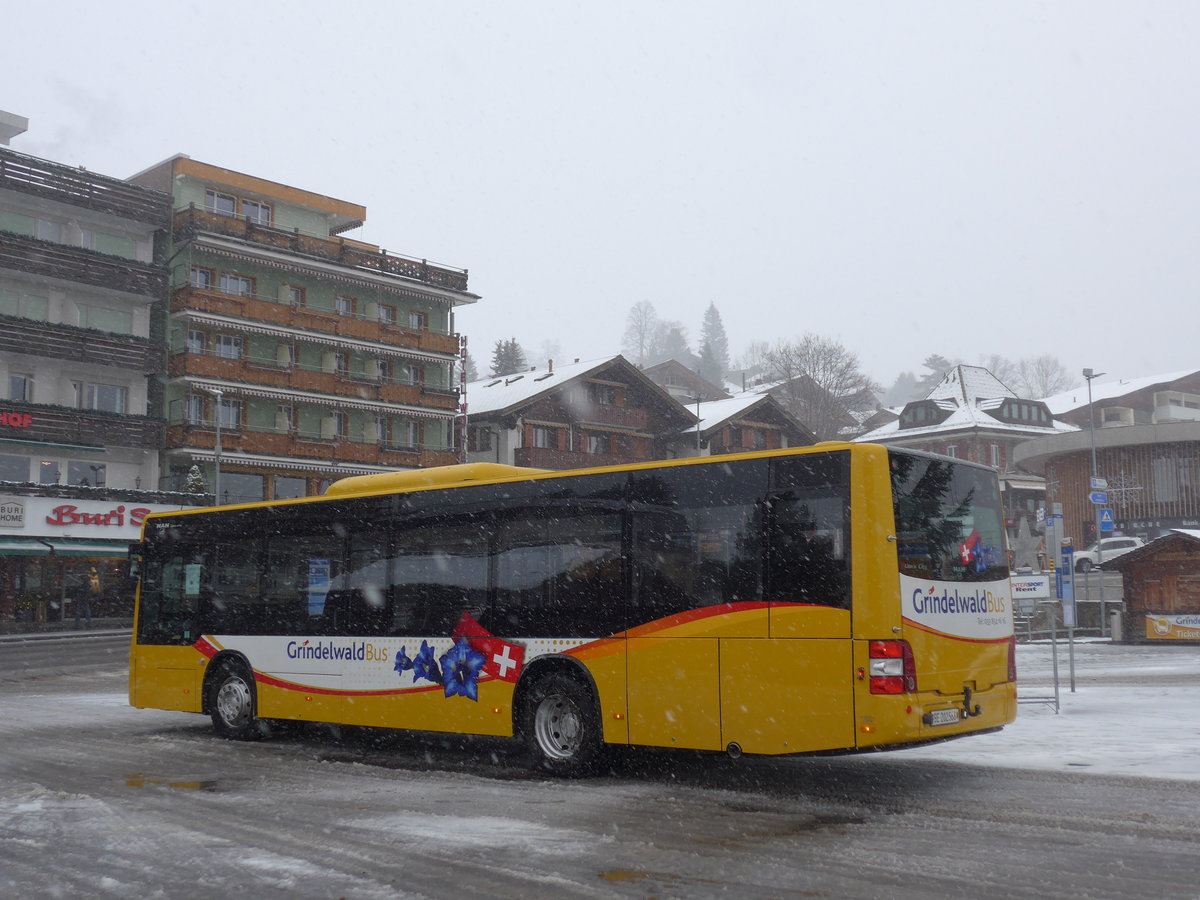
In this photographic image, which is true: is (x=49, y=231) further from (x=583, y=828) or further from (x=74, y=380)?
(x=583, y=828)

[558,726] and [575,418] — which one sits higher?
[575,418]

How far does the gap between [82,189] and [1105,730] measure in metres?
43.3

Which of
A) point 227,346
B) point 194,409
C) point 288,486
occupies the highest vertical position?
point 227,346

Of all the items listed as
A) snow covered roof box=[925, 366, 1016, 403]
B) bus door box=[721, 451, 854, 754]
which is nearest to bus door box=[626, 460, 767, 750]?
bus door box=[721, 451, 854, 754]

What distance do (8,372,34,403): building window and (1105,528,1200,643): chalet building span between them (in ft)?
120

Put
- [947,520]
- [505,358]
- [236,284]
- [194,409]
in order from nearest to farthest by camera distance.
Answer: [947,520]
[194,409]
[236,284]
[505,358]

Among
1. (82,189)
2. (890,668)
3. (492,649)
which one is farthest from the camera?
(82,189)

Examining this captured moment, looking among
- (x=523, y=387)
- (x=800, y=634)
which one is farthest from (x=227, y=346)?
(x=800, y=634)

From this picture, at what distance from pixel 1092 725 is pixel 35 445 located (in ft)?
129

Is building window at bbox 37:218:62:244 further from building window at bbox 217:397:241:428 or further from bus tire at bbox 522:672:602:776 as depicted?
bus tire at bbox 522:672:602:776

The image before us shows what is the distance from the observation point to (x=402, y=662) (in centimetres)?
1282

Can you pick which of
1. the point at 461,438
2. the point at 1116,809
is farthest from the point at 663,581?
the point at 461,438

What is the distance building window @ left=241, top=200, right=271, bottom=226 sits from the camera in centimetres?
5328

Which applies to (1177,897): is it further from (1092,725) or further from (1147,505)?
(1147,505)
